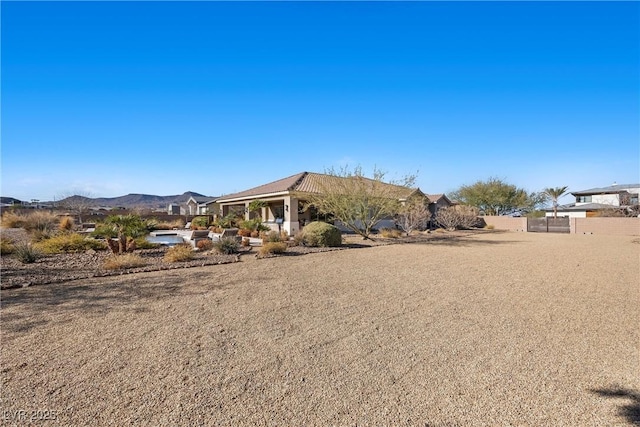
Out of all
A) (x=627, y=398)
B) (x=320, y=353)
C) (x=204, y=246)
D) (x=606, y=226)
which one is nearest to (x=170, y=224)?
(x=204, y=246)

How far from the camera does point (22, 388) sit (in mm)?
3961

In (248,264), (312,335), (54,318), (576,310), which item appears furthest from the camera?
(248,264)

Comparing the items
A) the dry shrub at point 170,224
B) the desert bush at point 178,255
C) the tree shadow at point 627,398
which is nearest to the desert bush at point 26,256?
the desert bush at point 178,255

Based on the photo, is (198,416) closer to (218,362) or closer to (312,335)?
(218,362)

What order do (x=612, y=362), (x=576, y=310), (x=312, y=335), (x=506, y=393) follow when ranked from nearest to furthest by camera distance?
(x=506, y=393) < (x=612, y=362) < (x=312, y=335) < (x=576, y=310)

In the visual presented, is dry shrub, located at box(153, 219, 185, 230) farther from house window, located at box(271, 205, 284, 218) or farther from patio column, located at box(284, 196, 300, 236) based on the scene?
patio column, located at box(284, 196, 300, 236)

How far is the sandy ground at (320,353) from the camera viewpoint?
360cm

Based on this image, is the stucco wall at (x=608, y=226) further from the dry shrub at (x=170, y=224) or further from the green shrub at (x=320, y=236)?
the dry shrub at (x=170, y=224)

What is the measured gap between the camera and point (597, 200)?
62719mm

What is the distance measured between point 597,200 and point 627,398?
74555mm

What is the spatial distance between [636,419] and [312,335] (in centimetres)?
388

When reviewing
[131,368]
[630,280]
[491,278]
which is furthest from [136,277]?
[630,280]

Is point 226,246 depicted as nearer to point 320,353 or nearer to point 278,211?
point 320,353

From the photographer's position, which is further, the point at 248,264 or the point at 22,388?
the point at 248,264
